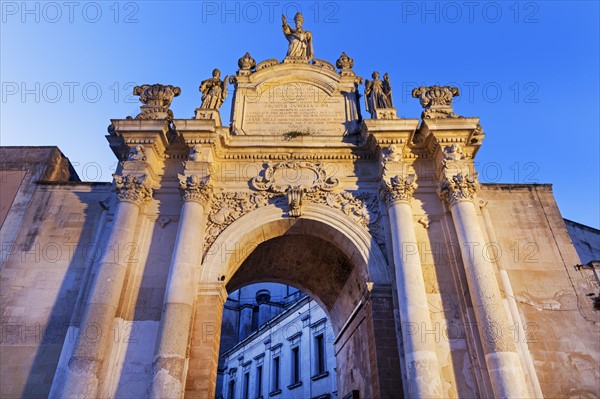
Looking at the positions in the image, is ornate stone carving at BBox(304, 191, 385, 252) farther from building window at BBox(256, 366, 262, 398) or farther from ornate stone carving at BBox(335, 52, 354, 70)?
building window at BBox(256, 366, 262, 398)

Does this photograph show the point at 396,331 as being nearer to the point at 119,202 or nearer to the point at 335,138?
the point at 335,138

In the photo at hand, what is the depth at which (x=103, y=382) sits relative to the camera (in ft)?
27.1

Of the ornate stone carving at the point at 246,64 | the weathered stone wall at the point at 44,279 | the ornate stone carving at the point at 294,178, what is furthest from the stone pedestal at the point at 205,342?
the ornate stone carving at the point at 246,64

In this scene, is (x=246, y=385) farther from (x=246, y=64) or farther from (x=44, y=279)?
(x=246, y=64)

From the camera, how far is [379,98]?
39.4 feet

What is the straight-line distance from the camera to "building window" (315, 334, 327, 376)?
23.6 m

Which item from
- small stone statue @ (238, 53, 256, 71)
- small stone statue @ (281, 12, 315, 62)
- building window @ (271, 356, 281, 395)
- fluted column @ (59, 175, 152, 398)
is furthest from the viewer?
building window @ (271, 356, 281, 395)

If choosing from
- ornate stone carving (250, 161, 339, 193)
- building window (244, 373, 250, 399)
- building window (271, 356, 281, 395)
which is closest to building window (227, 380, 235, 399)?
building window (244, 373, 250, 399)

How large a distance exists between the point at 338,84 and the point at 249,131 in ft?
9.95

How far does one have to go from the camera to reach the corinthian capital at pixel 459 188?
399 inches

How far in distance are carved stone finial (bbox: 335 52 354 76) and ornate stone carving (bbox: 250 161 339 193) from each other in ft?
11.9

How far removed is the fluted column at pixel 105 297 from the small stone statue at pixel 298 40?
6464 mm

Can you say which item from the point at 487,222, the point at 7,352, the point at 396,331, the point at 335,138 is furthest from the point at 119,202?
the point at 487,222

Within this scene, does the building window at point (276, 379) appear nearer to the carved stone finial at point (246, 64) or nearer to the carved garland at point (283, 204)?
the carved garland at point (283, 204)
